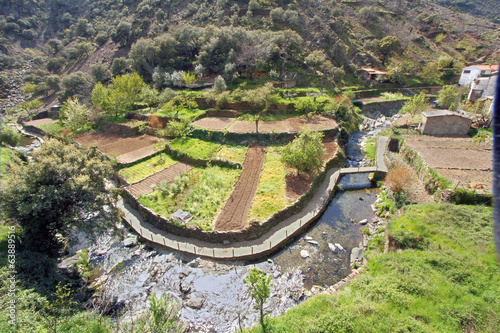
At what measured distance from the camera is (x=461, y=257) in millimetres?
14539

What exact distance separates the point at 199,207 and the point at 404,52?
7718 centimetres

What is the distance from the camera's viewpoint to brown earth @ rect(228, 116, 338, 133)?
114 ft

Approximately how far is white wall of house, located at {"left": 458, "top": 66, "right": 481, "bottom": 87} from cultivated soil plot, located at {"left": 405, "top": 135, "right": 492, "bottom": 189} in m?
30.8

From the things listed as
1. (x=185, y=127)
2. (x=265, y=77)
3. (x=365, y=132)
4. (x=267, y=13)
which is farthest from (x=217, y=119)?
(x=267, y=13)

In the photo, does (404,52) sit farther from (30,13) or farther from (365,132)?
(30,13)

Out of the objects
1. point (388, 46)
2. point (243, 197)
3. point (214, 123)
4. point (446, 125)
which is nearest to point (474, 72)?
point (388, 46)

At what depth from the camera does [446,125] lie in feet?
107

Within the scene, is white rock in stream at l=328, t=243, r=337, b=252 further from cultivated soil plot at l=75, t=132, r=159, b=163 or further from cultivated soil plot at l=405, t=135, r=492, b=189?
cultivated soil plot at l=75, t=132, r=159, b=163

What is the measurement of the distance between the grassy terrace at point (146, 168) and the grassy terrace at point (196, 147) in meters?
2.19

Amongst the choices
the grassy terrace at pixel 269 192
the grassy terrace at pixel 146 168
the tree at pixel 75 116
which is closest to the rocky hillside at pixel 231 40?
the tree at pixel 75 116

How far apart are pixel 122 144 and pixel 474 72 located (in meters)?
71.2

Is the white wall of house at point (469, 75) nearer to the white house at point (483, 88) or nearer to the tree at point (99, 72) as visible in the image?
the white house at point (483, 88)

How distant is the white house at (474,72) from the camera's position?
157 feet

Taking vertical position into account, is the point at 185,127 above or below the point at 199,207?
above
